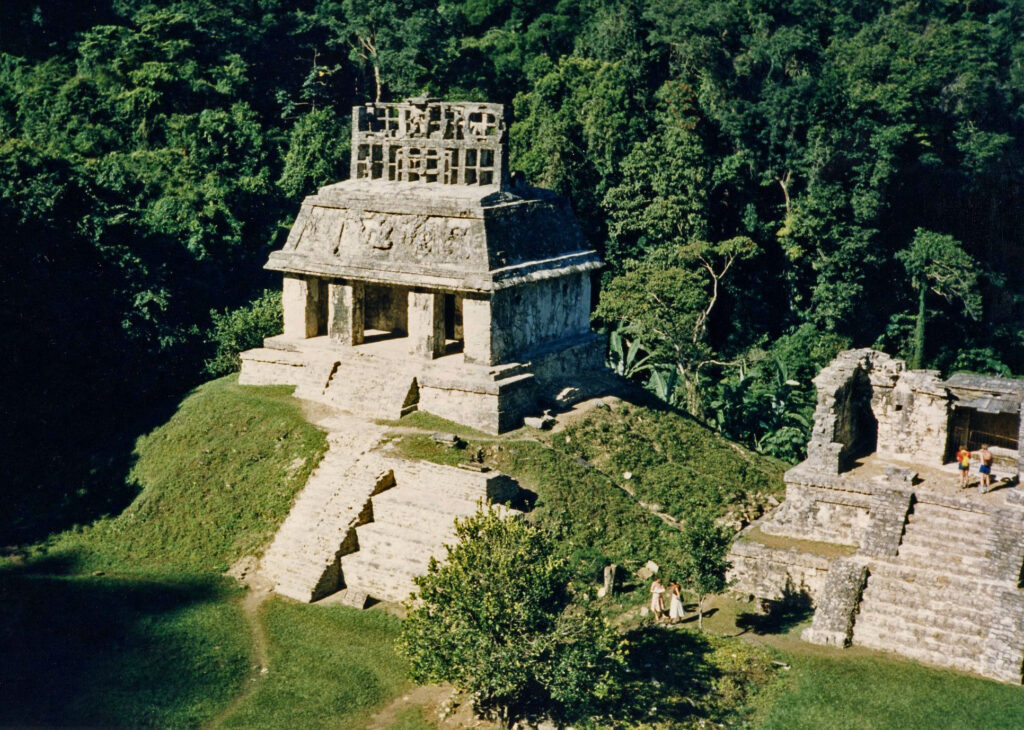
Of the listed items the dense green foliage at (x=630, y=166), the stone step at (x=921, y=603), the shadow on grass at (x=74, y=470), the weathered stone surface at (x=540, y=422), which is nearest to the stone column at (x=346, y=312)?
the shadow on grass at (x=74, y=470)

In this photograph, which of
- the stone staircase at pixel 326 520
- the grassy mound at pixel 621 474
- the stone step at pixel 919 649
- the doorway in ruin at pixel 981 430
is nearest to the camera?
the stone step at pixel 919 649

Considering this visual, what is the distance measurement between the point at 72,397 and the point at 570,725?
1608 cm

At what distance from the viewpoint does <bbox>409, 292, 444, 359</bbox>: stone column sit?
1029 inches

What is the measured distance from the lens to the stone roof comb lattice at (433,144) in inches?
1069

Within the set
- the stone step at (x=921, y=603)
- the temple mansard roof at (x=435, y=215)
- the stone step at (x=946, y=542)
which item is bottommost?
the stone step at (x=921, y=603)

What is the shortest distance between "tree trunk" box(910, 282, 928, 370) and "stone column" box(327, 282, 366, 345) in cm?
1939

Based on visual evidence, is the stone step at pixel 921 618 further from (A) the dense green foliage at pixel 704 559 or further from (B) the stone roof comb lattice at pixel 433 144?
(B) the stone roof comb lattice at pixel 433 144

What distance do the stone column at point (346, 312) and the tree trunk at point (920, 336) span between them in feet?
63.6

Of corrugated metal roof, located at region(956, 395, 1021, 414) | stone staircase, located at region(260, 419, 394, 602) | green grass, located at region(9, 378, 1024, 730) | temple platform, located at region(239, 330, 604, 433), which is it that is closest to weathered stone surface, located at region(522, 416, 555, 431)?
temple platform, located at region(239, 330, 604, 433)

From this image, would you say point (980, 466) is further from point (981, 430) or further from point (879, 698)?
point (879, 698)

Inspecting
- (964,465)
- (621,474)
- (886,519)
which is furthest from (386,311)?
(964,465)

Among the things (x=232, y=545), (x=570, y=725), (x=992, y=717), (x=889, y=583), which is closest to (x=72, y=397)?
(x=232, y=545)

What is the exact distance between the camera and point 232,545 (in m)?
24.0

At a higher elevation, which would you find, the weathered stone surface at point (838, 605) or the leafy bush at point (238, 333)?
the leafy bush at point (238, 333)
